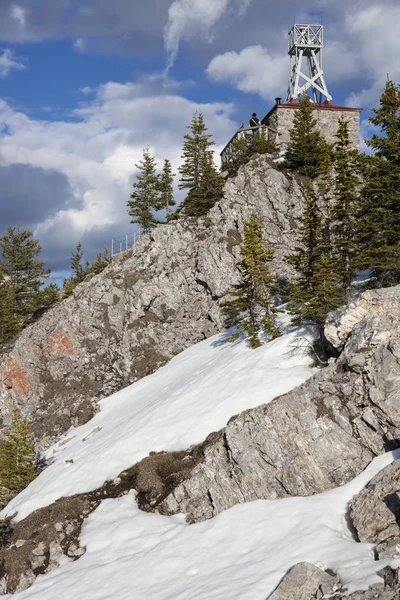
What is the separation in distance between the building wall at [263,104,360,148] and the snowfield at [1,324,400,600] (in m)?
42.0

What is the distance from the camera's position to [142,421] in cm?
2416

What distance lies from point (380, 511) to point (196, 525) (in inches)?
294

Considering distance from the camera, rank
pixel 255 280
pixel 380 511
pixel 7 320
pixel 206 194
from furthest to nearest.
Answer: pixel 206 194 < pixel 7 320 < pixel 255 280 < pixel 380 511

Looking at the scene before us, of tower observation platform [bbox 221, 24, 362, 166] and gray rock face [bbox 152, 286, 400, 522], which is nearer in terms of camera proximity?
gray rock face [bbox 152, 286, 400, 522]

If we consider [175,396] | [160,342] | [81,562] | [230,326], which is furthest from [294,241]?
[81,562]

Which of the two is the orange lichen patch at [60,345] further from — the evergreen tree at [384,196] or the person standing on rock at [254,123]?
the person standing on rock at [254,123]

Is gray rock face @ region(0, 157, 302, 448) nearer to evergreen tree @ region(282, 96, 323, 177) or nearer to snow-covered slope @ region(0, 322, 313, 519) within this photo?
evergreen tree @ region(282, 96, 323, 177)

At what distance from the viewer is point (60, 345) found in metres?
38.7

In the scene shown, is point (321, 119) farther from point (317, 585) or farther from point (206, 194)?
point (317, 585)

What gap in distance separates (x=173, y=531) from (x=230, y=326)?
23.0 meters

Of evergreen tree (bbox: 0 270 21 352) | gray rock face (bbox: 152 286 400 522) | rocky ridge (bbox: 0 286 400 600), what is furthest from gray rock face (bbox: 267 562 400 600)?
evergreen tree (bbox: 0 270 21 352)

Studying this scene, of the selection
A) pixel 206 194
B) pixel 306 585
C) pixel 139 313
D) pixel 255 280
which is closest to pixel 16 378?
pixel 139 313

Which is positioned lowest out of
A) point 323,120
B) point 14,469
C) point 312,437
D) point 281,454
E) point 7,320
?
point 14,469

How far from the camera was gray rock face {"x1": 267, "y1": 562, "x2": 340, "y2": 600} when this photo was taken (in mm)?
10031
